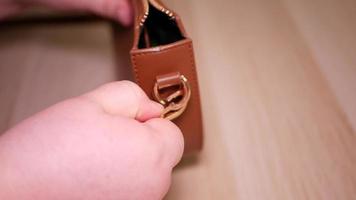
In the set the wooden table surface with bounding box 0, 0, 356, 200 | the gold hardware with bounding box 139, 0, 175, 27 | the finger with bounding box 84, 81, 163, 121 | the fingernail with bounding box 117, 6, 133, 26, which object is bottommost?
the wooden table surface with bounding box 0, 0, 356, 200

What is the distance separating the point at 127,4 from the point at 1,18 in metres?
0.20

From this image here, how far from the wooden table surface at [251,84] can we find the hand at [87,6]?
4 centimetres

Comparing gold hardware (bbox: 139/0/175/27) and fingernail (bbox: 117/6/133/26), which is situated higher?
gold hardware (bbox: 139/0/175/27)

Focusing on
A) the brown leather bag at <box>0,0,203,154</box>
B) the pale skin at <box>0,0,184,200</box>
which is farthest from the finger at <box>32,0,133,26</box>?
the pale skin at <box>0,0,184,200</box>

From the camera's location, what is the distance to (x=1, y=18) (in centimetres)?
64

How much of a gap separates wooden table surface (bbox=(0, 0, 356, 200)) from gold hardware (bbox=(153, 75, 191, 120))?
9cm

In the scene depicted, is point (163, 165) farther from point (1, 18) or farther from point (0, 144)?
point (1, 18)

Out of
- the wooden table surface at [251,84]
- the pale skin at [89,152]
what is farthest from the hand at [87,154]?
the wooden table surface at [251,84]

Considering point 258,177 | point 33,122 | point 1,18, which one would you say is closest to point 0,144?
point 33,122

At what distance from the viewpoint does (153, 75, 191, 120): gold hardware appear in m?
0.42

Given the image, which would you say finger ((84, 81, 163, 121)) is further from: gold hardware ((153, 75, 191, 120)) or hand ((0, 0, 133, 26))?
hand ((0, 0, 133, 26))

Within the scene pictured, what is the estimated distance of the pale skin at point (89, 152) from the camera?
0.32 meters

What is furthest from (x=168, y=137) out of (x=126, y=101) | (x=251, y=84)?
(x=251, y=84)

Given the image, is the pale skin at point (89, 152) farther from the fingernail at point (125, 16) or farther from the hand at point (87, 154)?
the fingernail at point (125, 16)
